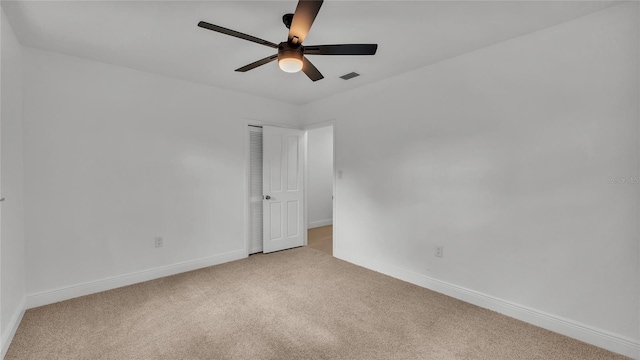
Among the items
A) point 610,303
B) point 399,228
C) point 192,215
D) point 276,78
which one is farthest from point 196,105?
point 610,303

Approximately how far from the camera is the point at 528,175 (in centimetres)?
239

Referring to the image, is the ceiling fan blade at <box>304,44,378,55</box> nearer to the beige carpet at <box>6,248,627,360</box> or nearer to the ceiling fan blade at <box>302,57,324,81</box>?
the ceiling fan blade at <box>302,57,324,81</box>

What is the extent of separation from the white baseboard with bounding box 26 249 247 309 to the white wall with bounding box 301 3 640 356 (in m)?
2.32

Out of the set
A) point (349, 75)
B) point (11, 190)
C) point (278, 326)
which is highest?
point (349, 75)

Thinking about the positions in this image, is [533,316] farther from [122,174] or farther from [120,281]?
[122,174]

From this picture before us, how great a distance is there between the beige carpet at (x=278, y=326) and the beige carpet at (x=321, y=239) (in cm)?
141

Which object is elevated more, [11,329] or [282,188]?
[282,188]

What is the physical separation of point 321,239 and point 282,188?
1412 millimetres

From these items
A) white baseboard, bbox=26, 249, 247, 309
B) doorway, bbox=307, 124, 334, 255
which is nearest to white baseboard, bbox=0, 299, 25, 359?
white baseboard, bbox=26, 249, 247, 309

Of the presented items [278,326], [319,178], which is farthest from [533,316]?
[319,178]

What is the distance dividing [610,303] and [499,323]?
766 mm

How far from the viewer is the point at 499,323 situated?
237cm

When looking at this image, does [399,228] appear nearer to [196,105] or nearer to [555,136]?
[555,136]

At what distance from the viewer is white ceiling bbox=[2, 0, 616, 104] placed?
199 cm
